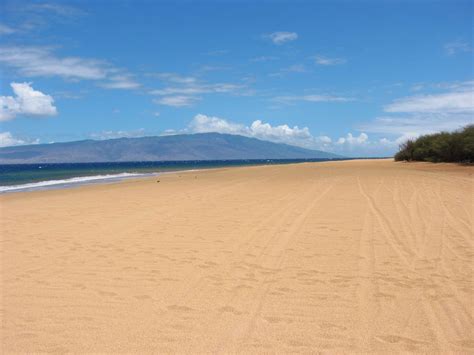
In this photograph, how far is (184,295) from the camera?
17.8 ft

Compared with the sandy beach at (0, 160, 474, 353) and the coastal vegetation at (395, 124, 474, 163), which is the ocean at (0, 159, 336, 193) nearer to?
the sandy beach at (0, 160, 474, 353)

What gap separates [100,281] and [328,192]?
38.6ft

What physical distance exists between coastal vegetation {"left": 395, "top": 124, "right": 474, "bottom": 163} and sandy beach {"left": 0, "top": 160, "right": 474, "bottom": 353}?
2574cm

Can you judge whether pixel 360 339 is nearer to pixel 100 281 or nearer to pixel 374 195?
pixel 100 281

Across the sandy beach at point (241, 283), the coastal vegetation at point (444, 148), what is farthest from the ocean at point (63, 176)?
the coastal vegetation at point (444, 148)

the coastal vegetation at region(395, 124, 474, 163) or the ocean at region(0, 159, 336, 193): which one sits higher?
the coastal vegetation at region(395, 124, 474, 163)

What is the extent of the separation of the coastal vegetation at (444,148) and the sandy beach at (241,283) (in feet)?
84.4

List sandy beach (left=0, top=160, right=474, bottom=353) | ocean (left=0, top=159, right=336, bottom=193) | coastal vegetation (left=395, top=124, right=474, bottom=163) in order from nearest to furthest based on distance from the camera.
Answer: sandy beach (left=0, top=160, right=474, bottom=353) < ocean (left=0, top=159, right=336, bottom=193) < coastal vegetation (left=395, top=124, right=474, bottom=163)

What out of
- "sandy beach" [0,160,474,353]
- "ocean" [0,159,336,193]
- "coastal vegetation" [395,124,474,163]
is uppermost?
"coastal vegetation" [395,124,474,163]

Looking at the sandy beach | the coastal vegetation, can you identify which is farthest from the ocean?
the coastal vegetation

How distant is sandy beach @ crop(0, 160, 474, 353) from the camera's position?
4.26 metres

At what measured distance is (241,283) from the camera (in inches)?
230

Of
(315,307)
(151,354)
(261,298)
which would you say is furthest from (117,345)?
(315,307)

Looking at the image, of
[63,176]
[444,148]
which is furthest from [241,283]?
[63,176]
